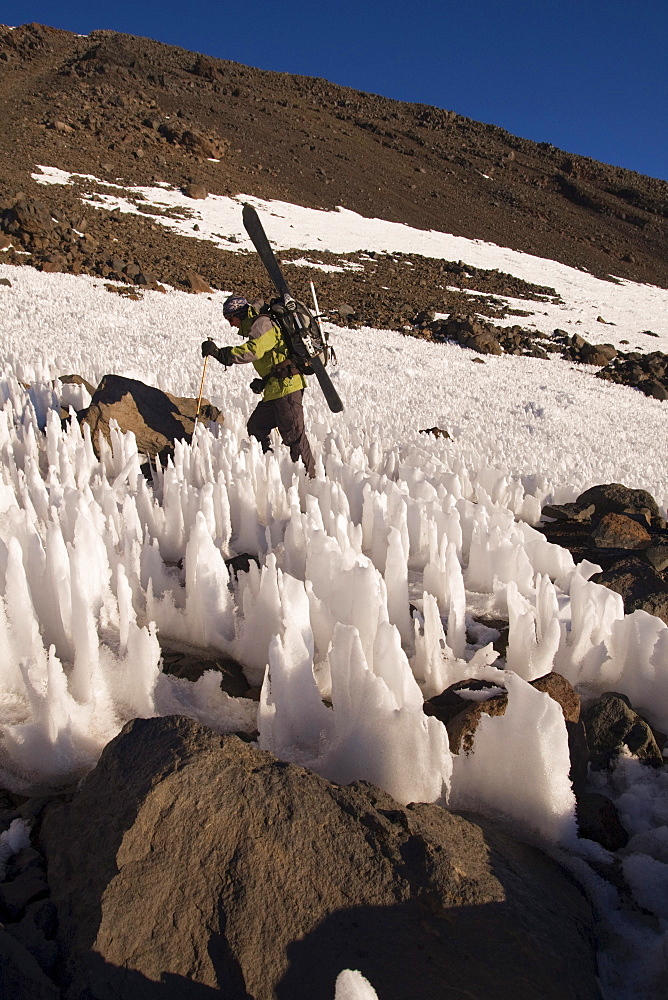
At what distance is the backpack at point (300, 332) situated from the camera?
5246mm

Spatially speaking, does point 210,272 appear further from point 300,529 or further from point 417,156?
point 417,156

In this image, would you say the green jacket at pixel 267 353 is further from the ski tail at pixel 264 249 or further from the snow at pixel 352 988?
the snow at pixel 352 988

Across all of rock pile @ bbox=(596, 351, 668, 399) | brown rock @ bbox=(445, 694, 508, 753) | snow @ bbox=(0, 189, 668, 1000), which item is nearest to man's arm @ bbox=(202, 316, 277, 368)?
snow @ bbox=(0, 189, 668, 1000)

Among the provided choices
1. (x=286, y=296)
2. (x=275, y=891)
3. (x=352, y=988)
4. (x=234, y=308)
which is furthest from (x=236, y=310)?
(x=352, y=988)

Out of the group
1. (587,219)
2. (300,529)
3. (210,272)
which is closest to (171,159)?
(210,272)

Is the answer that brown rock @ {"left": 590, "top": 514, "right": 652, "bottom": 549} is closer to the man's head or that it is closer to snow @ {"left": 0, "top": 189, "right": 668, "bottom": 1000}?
snow @ {"left": 0, "top": 189, "right": 668, "bottom": 1000}

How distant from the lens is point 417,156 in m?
52.6

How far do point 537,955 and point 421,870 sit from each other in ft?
0.71

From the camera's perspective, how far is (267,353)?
546 cm

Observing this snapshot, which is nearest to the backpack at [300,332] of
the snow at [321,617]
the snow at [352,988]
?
the snow at [321,617]

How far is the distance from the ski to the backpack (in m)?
0.02

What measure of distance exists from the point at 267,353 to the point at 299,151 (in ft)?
146

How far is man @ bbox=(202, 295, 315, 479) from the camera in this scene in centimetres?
523

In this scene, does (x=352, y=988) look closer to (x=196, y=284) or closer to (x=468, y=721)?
(x=468, y=721)
